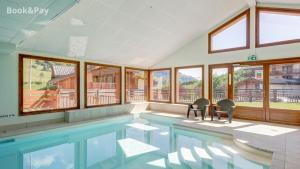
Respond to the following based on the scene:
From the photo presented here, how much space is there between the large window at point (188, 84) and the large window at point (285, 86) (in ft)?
8.80

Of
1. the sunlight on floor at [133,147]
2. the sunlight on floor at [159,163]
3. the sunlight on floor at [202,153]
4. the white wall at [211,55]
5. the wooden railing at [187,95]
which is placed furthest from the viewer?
the wooden railing at [187,95]

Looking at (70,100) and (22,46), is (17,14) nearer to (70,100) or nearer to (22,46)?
(22,46)

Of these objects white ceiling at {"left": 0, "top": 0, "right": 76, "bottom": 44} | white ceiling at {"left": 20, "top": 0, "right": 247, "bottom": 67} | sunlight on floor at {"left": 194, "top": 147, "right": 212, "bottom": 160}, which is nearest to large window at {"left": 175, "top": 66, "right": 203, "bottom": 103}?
white ceiling at {"left": 20, "top": 0, "right": 247, "bottom": 67}

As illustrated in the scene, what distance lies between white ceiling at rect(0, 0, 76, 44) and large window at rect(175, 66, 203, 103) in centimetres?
633

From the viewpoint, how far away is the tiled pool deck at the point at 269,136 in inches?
127

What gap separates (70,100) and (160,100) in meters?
4.54

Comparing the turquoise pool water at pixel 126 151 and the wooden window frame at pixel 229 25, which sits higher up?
the wooden window frame at pixel 229 25

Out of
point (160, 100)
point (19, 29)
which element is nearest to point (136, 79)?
point (160, 100)

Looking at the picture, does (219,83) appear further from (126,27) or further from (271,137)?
(126,27)

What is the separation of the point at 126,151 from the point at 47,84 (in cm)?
438

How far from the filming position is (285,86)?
599cm

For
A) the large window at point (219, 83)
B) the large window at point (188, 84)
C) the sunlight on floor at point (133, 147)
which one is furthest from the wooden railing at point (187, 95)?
the sunlight on floor at point (133, 147)

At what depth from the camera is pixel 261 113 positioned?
627 centimetres

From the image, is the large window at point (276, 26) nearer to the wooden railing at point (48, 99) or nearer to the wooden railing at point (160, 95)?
the wooden railing at point (160, 95)
